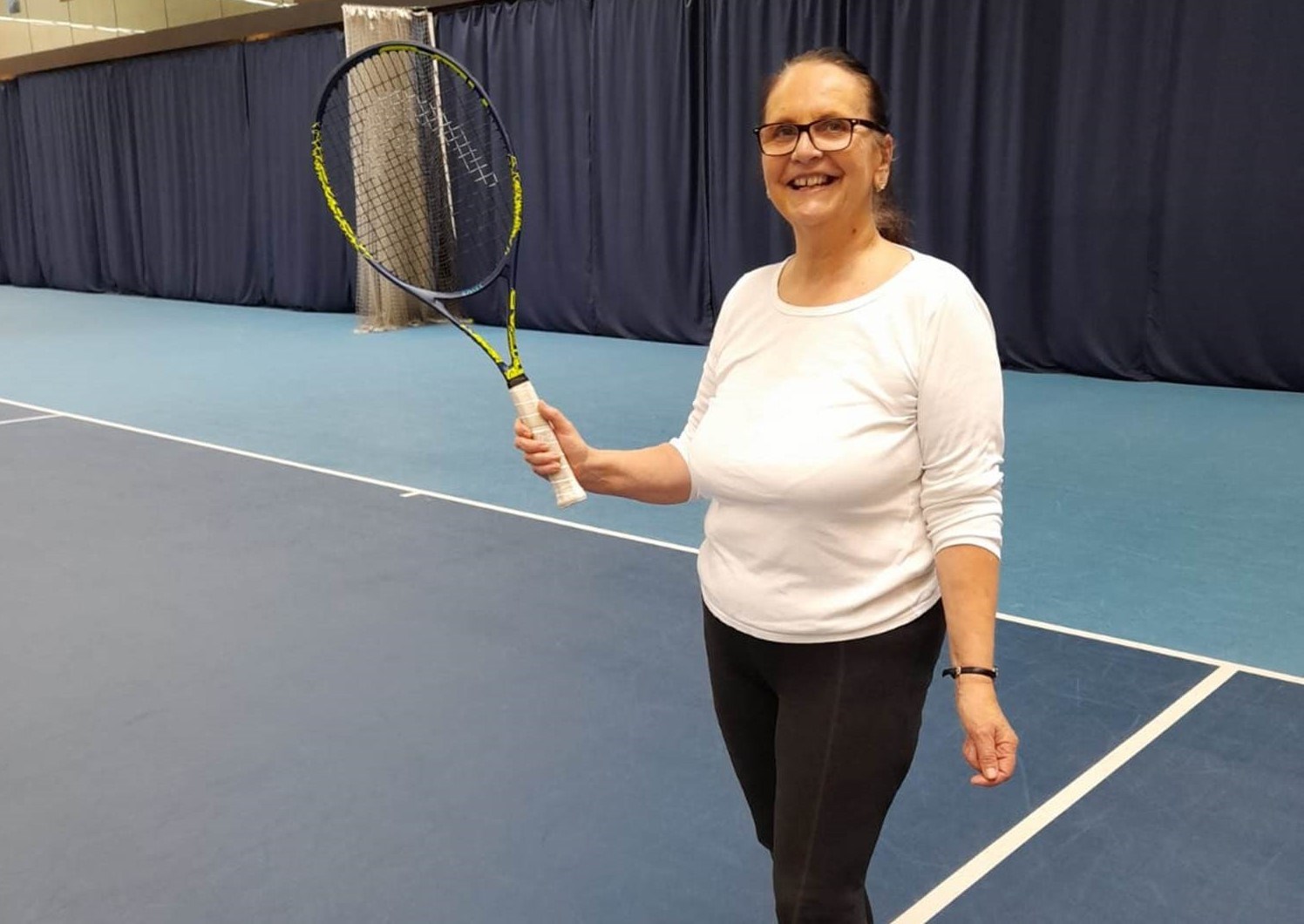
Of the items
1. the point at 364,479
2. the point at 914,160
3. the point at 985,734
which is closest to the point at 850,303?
the point at 985,734

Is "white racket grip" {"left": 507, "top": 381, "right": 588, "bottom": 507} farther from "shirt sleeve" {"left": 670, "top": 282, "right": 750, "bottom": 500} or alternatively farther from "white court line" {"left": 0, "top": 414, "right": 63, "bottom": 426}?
"white court line" {"left": 0, "top": 414, "right": 63, "bottom": 426}

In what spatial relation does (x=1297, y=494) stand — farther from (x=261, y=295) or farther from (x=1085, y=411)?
(x=261, y=295)

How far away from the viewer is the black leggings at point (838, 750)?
1.27 meters

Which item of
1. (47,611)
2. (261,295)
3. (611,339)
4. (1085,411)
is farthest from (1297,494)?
(261,295)

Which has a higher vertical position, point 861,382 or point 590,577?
point 861,382

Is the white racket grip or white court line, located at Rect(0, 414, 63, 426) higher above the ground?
the white racket grip

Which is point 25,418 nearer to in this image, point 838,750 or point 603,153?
point 603,153

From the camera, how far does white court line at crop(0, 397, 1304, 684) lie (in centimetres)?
276

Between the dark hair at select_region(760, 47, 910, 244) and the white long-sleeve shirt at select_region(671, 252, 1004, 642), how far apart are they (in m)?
0.13

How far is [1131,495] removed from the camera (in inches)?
165

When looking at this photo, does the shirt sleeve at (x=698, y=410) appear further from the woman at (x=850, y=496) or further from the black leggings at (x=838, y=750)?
the black leggings at (x=838, y=750)

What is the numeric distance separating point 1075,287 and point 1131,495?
105 inches

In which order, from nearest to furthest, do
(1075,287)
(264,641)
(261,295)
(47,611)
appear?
1. (264,641)
2. (47,611)
3. (1075,287)
4. (261,295)

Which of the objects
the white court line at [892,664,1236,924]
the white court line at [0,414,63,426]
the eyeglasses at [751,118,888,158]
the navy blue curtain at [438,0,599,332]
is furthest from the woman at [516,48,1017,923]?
the navy blue curtain at [438,0,599,332]
